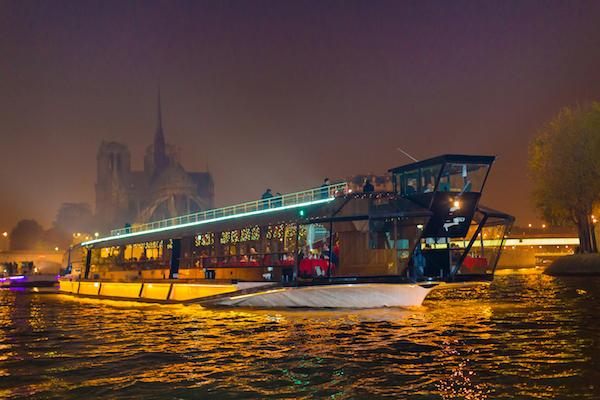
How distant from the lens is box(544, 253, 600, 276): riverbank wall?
48531 mm

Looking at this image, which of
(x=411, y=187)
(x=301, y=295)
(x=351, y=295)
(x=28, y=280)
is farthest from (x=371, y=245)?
(x=28, y=280)

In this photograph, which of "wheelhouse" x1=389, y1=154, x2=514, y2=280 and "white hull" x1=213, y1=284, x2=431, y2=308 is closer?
"white hull" x1=213, y1=284, x2=431, y2=308

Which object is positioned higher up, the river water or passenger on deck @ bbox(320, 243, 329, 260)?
passenger on deck @ bbox(320, 243, 329, 260)

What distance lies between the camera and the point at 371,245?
20.0 meters

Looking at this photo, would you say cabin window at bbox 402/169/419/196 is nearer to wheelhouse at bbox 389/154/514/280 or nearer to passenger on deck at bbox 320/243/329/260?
wheelhouse at bbox 389/154/514/280

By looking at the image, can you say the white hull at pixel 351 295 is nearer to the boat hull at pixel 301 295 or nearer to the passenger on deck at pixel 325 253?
the boat hull at pixel 301 295

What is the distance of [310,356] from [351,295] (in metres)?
8.46

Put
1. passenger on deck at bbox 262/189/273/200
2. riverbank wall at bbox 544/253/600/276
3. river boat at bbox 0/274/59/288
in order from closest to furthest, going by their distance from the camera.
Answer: passenger on deck at bbox 262/189/273/200 < riverbank wall at bbox 544/253/600/276 < river boat at bbox 0/274/59/288

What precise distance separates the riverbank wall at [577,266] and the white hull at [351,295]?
3676 centimetres

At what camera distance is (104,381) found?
9.22 meters

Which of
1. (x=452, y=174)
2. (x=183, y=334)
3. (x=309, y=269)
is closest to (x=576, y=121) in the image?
(x=452, y=174)

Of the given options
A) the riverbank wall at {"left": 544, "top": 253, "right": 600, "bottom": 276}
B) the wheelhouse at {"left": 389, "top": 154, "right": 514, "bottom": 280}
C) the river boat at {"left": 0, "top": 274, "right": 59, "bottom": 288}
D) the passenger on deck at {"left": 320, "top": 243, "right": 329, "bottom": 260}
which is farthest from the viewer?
the river boat at {"left": 0, "top": 274, "right": 59, "bottom": 288}

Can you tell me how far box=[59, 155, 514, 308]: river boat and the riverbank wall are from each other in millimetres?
33823

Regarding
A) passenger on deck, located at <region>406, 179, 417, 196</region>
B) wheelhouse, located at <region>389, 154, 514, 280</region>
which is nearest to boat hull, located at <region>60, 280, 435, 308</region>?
wheelhouse, located at <region>389, 154, 514, 280</region>
